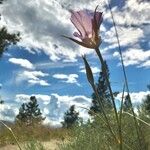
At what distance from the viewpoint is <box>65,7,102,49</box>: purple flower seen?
1966 mm

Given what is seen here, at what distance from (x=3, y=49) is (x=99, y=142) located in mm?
25817

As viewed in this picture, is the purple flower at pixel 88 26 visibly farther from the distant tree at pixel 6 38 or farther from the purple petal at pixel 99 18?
the distant tree at pixel 6 38

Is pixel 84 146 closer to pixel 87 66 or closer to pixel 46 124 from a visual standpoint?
pixel 87 66

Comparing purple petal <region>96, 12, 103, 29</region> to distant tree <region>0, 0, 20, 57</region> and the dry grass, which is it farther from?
distant tree <region>0, 0, 20, 57</region>

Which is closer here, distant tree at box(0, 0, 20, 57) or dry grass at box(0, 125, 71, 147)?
dry grass at box(0, 125, 71, 147)

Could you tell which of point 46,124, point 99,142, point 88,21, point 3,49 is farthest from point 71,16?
point 3,49

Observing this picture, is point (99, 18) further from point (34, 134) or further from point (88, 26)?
point (34, 134)

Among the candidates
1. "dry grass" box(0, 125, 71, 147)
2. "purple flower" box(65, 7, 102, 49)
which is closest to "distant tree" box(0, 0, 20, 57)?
"dry grass" box(0, 125, 71, 147)

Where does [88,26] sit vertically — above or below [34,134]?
below

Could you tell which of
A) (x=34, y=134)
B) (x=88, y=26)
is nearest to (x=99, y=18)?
(x=88, y=26)

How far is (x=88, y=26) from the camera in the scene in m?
1.98

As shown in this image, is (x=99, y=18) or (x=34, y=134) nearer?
(x=99, y=18)

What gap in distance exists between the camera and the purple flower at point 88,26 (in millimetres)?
1966

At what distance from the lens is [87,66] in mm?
2045
